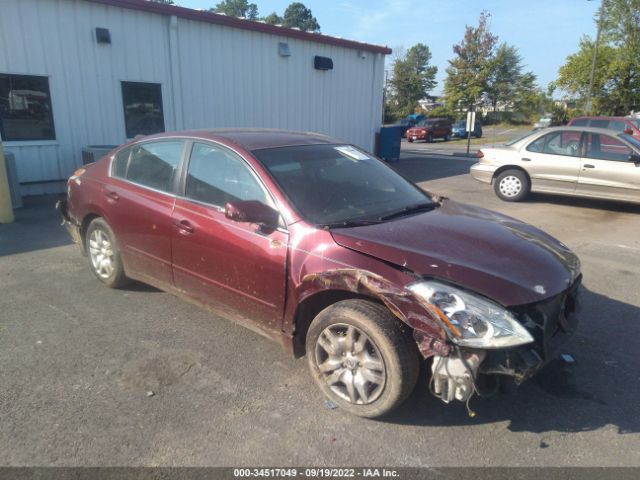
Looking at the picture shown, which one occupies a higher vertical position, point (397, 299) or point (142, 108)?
point (142, 108)

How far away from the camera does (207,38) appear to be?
11.6 metres

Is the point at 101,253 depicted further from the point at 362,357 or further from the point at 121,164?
the point at 362,357

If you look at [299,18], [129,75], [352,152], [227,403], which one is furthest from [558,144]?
[299,18]

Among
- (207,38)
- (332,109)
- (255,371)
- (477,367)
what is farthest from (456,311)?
(332,109)

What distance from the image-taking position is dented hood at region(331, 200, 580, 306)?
8.71 feet

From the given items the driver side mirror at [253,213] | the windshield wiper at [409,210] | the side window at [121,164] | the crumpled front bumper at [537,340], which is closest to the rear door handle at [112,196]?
the side window at [121,164]

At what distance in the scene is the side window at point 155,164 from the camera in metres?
4.00

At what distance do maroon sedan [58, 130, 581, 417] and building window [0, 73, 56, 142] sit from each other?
6.50m

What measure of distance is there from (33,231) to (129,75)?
190 inches

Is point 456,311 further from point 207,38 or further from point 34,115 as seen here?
point 207,38

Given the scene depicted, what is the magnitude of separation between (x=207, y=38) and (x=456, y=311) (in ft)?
36.2

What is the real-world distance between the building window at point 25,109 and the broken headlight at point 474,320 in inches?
378

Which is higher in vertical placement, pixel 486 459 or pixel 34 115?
pixel 34 115

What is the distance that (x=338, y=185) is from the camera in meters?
3.62
